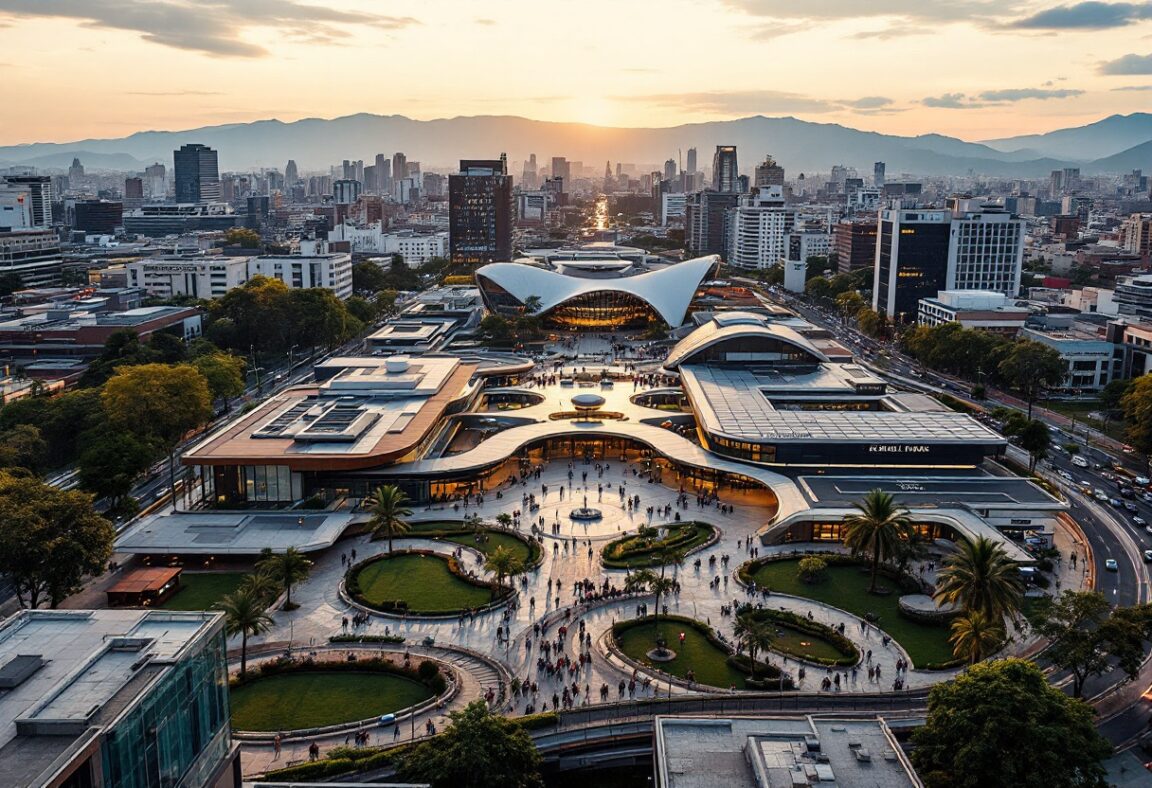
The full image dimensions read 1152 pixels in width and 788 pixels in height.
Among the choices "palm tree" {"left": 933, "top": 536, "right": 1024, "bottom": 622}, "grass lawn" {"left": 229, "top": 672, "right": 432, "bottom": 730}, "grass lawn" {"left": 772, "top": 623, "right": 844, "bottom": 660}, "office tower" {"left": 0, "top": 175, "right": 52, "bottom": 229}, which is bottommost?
"grass lawn" {"left": 229, "top": 672, "right": 432, "bottom": 730}

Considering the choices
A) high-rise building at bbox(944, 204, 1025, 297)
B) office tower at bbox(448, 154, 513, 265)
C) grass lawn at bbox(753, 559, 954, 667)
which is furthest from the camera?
office tower at bbox(448, 154, 513, 265)

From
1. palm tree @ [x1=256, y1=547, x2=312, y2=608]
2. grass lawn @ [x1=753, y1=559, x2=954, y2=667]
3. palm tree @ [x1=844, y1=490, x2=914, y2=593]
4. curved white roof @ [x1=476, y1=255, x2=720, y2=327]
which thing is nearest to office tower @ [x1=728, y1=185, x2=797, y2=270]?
curved white roof @ [x1=476, y1=255, x2=720, y2=327]

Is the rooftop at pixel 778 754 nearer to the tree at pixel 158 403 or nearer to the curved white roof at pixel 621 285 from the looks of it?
the tree at pixel 158 403

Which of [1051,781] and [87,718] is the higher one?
[87,718]

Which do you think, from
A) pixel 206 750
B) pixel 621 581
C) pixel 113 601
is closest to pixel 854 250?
pixel 621 581

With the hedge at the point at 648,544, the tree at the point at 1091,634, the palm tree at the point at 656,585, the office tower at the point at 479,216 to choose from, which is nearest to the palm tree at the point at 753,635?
the palm tree at the point at 656,585

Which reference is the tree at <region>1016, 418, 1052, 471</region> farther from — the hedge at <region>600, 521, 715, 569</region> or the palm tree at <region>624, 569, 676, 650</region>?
the palm tree at <region>624, 569, 676, 650</region>

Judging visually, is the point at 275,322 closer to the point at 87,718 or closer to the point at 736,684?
the point at 736,684
